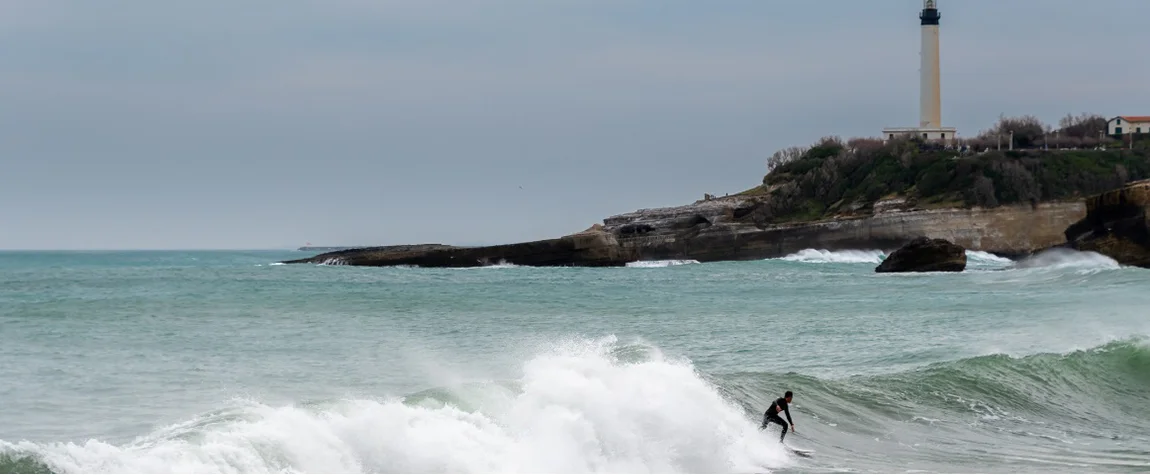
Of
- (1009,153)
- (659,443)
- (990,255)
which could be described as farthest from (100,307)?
(1009,153)

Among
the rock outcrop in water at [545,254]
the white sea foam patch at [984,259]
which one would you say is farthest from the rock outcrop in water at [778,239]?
the white sea foam patch at [984,259]

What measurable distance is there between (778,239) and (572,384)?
2459 inches

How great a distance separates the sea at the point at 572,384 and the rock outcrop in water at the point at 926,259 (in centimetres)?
1680

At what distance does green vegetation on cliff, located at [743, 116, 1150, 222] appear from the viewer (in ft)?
258

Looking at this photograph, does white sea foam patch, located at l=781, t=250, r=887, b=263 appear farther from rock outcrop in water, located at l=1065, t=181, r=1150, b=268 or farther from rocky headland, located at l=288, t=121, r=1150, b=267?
rock outcrop in water, located at l=1065, t=181, r=1150, b=268

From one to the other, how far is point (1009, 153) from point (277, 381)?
7314 cm

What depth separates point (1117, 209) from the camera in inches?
2104

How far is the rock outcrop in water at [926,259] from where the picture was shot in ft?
177

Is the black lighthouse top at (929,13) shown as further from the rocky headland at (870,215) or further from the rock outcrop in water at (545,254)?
the rock outcrop in water at (545,254)

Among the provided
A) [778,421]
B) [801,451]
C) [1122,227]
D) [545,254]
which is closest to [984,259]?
[1122,227]

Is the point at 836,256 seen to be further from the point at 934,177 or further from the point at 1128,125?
the point at 1128,125

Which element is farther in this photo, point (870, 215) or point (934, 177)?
point (934, 177)

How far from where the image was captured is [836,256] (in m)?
74.9

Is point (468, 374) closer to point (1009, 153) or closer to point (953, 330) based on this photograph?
point (953, 330)
